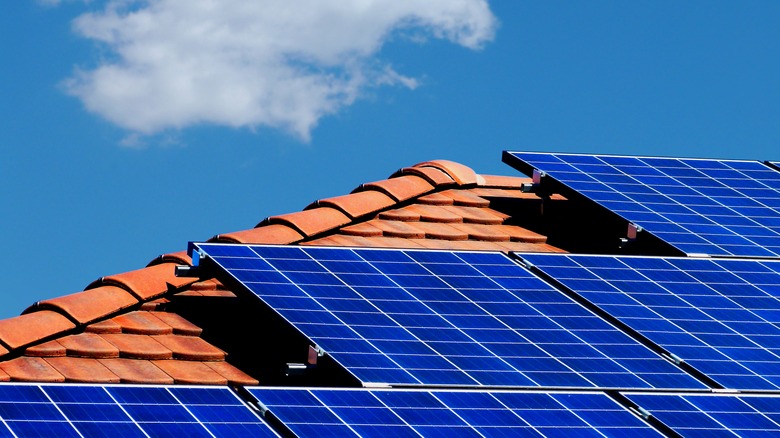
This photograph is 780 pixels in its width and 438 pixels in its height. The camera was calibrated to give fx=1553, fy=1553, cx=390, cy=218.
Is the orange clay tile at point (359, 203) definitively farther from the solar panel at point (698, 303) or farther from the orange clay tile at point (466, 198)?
the solar panel at point (698, 303)

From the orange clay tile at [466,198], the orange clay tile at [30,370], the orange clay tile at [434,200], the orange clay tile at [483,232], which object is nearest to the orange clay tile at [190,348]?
the orange clay tile at [30,370]

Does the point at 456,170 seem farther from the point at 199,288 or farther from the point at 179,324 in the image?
the point at 179,324

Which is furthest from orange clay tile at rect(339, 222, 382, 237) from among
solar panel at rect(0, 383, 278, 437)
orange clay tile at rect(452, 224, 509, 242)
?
solar panel at rect(0, 383, 278, 437)

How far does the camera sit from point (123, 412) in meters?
13.2

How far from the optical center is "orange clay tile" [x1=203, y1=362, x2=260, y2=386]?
16.2 metres

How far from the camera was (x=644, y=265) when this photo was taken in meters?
19.0

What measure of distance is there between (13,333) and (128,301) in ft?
5.65

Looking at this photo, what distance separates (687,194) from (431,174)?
3880mm

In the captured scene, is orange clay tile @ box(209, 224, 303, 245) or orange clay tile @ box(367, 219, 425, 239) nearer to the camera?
orange clay tile @ box(209, 224, 303, 245)

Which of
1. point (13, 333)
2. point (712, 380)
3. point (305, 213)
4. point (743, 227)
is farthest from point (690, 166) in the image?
point (13, 333)

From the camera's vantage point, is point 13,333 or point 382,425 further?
point 13,333

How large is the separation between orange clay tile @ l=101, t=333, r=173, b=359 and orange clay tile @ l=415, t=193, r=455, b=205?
21.7 feet

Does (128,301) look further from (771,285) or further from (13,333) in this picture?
(771,285)

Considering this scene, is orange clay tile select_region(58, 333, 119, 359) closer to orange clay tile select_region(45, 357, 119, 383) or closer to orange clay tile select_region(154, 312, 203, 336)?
orange clay tile select_region(45, 357, 119, 383)
